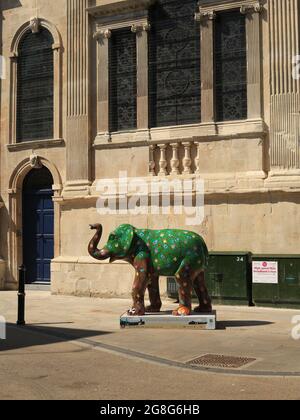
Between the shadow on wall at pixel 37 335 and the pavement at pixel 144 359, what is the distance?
16mm

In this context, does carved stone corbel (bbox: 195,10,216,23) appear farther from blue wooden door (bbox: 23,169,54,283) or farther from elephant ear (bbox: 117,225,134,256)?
elephant ear (bbox: 117,225,134,256)

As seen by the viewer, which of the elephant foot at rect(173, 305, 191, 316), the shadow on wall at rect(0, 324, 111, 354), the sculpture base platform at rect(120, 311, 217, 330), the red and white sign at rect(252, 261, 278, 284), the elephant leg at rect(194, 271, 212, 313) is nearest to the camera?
the shadow on wall at rect(0, 324, 111, 354)

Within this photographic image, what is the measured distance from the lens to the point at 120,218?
52.0 ft

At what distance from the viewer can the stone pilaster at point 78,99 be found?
54.5ft

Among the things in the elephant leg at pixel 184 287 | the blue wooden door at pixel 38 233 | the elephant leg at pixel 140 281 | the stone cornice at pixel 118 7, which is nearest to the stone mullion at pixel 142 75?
the stone cornice at pixel 118 7

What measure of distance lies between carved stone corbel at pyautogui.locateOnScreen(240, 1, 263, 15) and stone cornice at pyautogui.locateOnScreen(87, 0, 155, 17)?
2.74m

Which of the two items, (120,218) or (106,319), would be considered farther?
(120,218)

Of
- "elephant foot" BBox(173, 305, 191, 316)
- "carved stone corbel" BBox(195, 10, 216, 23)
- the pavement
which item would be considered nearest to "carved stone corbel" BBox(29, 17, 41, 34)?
"carved stone corbel" BBox(195, 10, 216, 23)

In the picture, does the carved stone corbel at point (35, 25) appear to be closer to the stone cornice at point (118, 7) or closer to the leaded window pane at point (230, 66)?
the stone cornice at point (118, 7)

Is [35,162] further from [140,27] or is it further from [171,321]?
[171,321]

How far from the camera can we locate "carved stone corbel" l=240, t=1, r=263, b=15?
1470 centimetres
